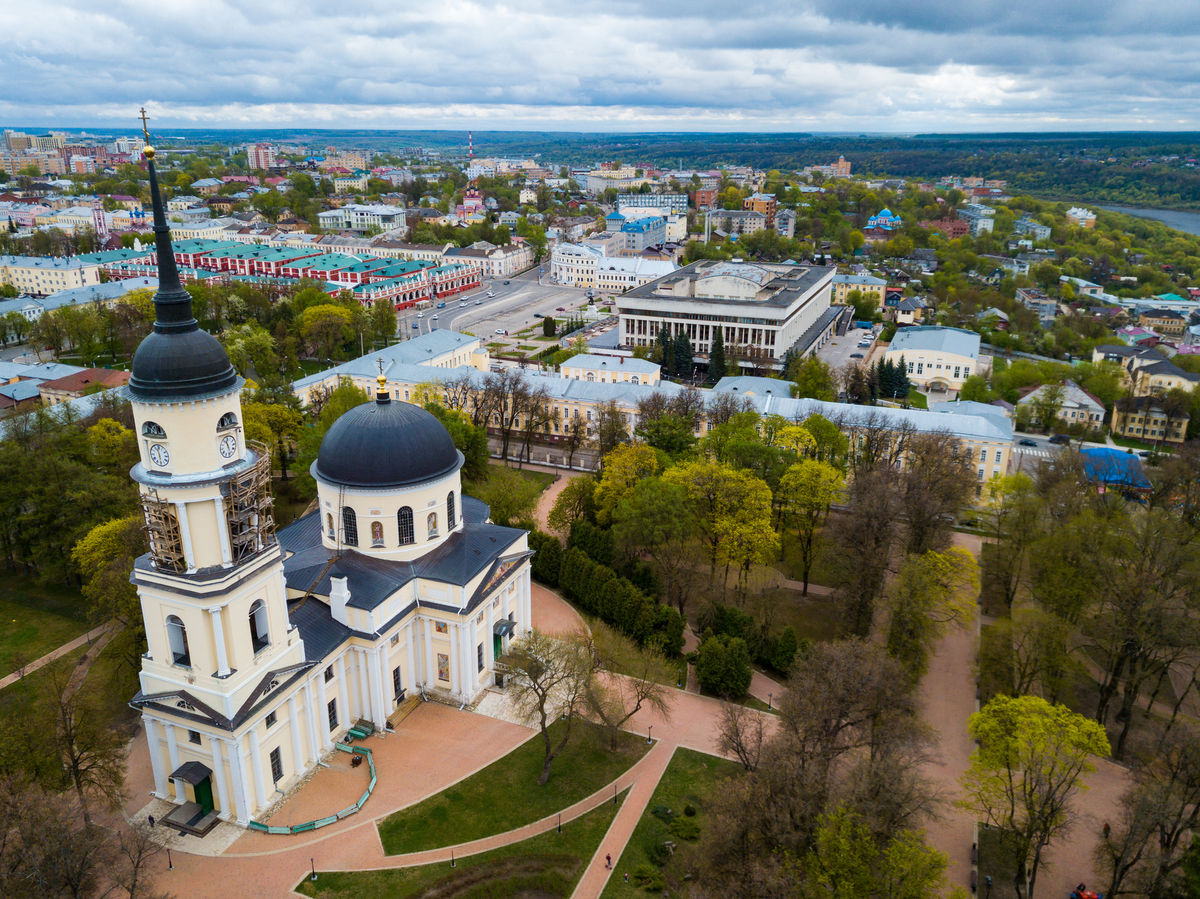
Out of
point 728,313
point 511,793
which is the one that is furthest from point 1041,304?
point 511,793

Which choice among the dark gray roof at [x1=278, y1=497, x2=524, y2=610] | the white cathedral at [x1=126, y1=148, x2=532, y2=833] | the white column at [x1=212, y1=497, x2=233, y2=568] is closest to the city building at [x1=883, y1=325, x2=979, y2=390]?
the dark gray roof at [x1=278, y1=497, x2=524, y2=610]

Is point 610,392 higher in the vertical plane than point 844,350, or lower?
higher

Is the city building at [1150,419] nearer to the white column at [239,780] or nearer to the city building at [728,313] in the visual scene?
the city building at [728,313]

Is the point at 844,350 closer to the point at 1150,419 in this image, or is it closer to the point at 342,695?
the point at 1150,419

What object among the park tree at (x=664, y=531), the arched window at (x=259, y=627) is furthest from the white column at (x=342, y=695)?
the park tree at (x=664, y=531)

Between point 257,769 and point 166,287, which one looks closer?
point 166,287
